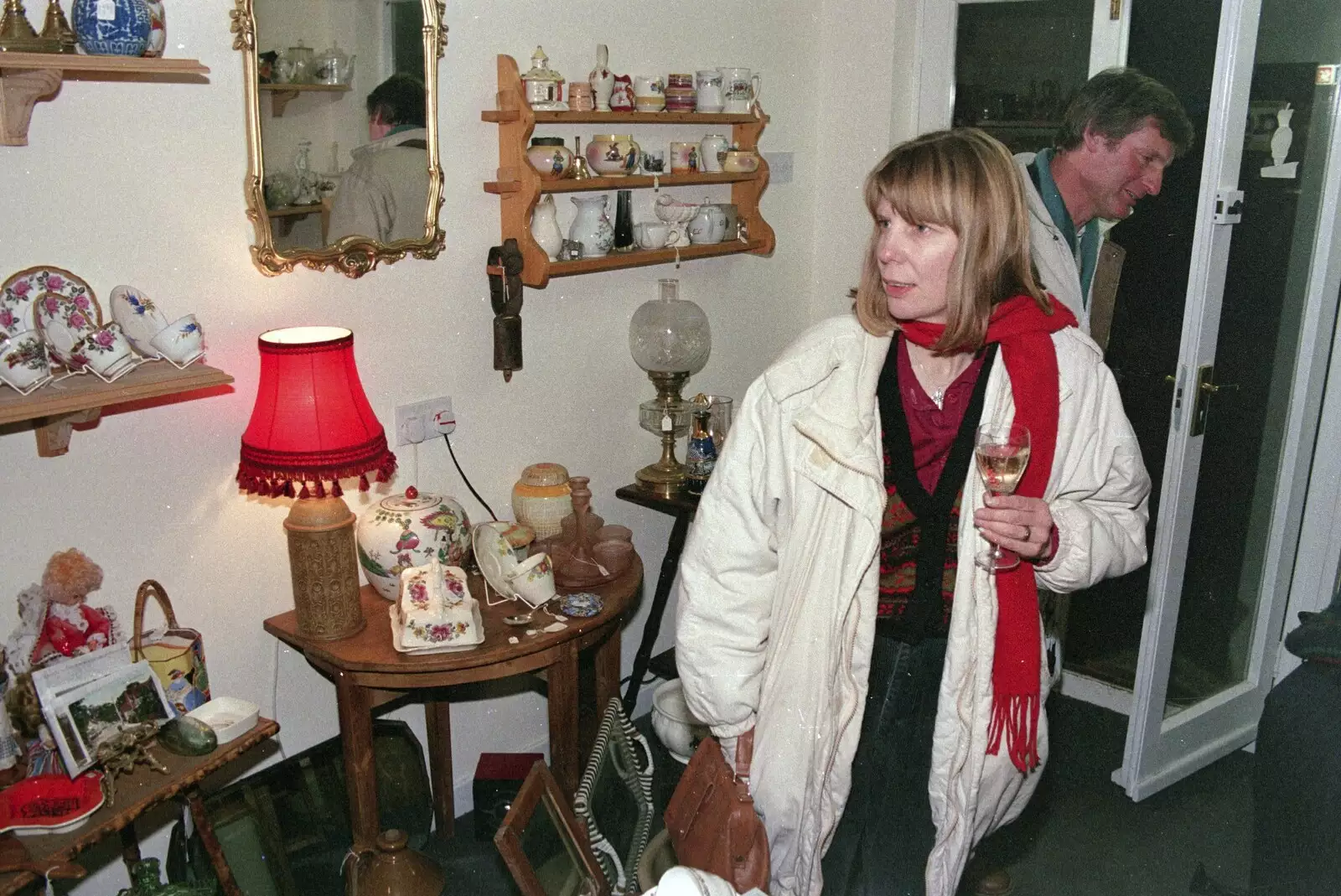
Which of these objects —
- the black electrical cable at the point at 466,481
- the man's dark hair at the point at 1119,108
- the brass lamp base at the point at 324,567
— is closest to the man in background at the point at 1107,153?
the man's dark hair at the point at 1119,108

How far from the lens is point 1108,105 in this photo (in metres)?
2.53

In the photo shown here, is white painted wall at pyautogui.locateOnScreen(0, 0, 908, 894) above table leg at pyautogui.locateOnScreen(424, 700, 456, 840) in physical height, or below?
above

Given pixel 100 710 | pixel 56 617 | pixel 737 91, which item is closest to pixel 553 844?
pixel 100 710

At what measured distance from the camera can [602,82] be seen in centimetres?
274

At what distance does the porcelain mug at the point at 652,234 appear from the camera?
2.94 m

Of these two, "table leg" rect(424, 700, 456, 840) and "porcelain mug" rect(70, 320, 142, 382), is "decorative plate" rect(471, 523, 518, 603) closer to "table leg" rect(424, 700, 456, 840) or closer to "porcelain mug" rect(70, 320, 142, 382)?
"table leg" rect(424, 700, 456, 840)

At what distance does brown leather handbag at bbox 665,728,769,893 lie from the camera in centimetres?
166

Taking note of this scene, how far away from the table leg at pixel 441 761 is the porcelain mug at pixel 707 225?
1.36 m

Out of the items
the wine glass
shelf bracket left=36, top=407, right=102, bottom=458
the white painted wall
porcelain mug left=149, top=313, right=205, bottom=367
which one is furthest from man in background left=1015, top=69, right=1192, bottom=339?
shelf bracket left=36, top=407, right=102, bottom=458

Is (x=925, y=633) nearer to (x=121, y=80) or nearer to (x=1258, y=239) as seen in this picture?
(x=121, y=80)

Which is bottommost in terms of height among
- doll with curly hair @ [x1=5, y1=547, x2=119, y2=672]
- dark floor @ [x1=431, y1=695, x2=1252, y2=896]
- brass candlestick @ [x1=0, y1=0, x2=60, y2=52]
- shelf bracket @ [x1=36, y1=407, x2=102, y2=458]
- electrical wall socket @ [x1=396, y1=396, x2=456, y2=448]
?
dark floor @ [x1=431, y1=695, x2=1252, y2=896]

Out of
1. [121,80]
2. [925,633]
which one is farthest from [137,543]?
[925,633]

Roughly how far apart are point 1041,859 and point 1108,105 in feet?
5.68

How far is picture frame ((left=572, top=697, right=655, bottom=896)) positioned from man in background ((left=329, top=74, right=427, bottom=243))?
1092mm
